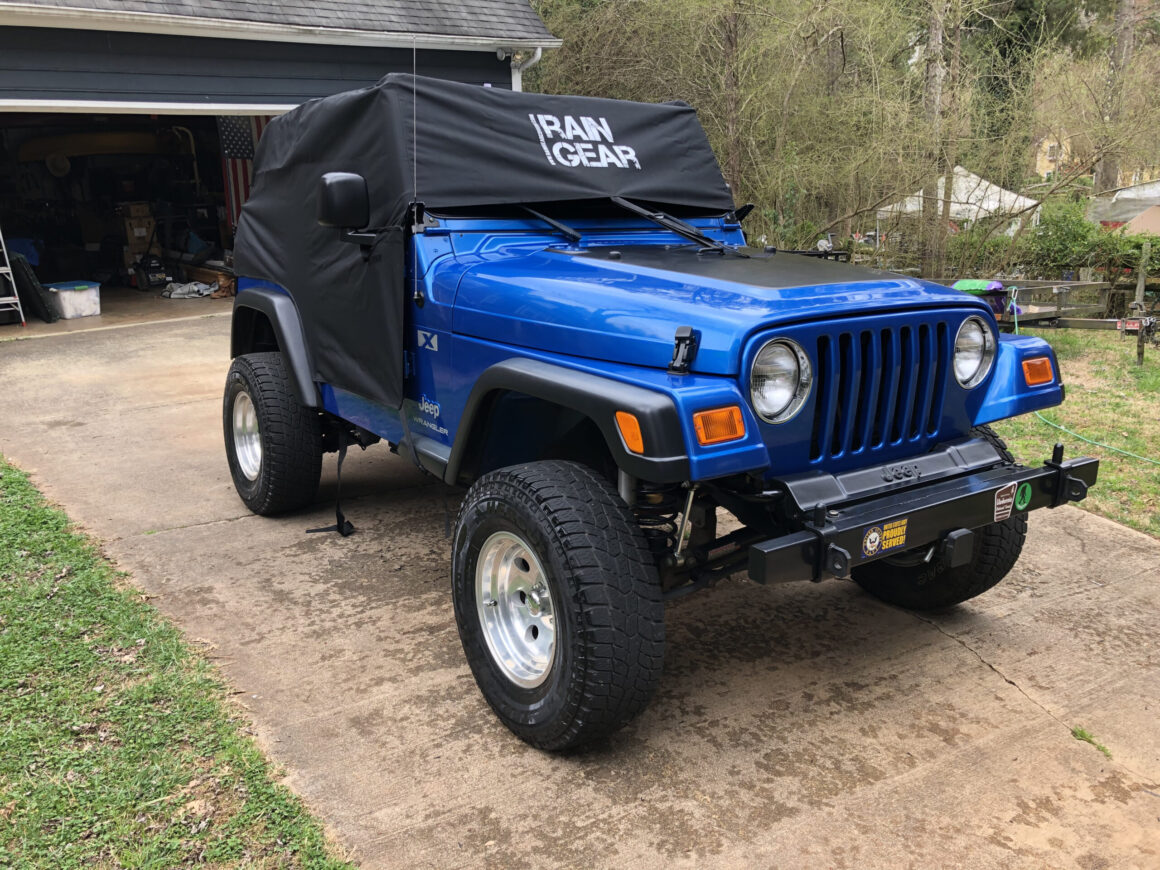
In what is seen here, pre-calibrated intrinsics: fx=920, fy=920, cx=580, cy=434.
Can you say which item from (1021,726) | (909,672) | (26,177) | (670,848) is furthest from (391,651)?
(26,177)

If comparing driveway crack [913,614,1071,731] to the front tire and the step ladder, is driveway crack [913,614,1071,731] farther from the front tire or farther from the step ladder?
the step ladder

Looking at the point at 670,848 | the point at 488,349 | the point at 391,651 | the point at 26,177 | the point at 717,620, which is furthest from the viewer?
the point at 26,177

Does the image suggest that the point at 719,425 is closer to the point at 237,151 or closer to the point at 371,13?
the point at 371,13

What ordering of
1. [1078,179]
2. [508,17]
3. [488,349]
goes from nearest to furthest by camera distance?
[488,349] → [1078,179] → [508,17]

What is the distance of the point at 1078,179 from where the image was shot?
11.7 meters

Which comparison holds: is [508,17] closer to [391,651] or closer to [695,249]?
[695,249]

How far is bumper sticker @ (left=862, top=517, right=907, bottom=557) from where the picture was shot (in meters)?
2.66

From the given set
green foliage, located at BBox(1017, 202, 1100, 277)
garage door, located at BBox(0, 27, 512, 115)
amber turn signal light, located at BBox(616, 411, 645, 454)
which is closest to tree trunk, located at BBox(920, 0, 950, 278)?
green foliage, located at BBox(1017, 202, 1100, 277)

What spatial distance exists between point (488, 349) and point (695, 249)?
3.92 feet

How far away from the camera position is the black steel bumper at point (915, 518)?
2.56 meters

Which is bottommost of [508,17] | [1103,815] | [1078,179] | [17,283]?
[1103,815]

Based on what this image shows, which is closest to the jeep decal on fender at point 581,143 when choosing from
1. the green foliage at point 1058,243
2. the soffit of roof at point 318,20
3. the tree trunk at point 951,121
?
the soffit of roof at point 318,20

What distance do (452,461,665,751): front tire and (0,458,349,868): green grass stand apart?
0.73m

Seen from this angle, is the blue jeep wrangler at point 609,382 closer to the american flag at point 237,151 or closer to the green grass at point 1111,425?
the green grass at point 1111,425
